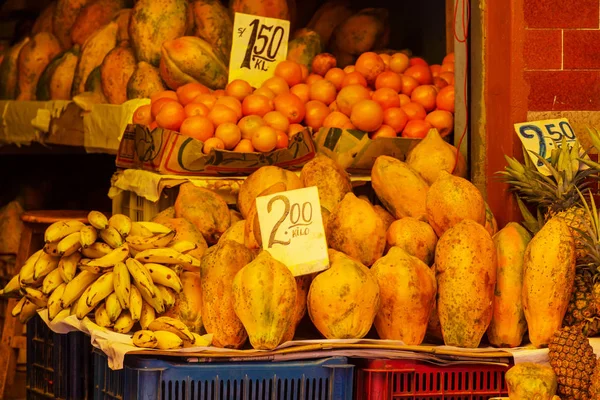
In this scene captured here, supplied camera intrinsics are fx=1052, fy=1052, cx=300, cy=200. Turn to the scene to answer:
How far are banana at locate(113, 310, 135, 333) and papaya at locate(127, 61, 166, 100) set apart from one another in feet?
7.03

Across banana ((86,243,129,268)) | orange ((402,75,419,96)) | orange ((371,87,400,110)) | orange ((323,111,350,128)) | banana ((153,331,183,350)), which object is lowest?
banana ((153,331,183,350))

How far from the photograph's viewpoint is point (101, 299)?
3.31 metres

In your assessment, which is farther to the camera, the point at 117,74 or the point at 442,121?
the point at 117,74

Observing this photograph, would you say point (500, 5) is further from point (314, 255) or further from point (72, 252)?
point (72, 252)

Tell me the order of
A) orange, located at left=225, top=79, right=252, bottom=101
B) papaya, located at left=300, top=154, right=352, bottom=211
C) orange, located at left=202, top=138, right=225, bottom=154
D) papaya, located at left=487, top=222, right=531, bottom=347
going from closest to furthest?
papaya, located at left=487, top=222, right=531, bottom=347, papaya, located at left=300, top=154, right=352, bottom=211, orange, located at left=202, top=138, right=225, bottom=154, orange, located at left=225, top=79, right=252, bottom=101

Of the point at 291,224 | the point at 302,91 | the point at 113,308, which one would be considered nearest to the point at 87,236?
the point at 113,308

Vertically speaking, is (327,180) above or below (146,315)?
above

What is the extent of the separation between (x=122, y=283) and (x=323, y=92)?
6.56 feet

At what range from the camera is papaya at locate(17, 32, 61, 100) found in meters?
6.28

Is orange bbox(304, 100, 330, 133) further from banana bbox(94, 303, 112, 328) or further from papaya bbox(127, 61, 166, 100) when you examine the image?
banana bbox(94, 303, 112, 328)

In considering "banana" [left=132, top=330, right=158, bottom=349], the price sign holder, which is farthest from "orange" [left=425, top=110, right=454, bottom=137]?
"banana" [left=132, top=330, right=158, bottom=349]

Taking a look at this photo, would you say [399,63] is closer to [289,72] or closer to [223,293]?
[289,72]

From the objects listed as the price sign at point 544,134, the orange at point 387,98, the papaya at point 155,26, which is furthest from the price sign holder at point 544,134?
the papaya at point 155,26

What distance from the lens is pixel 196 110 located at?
15.5ft
